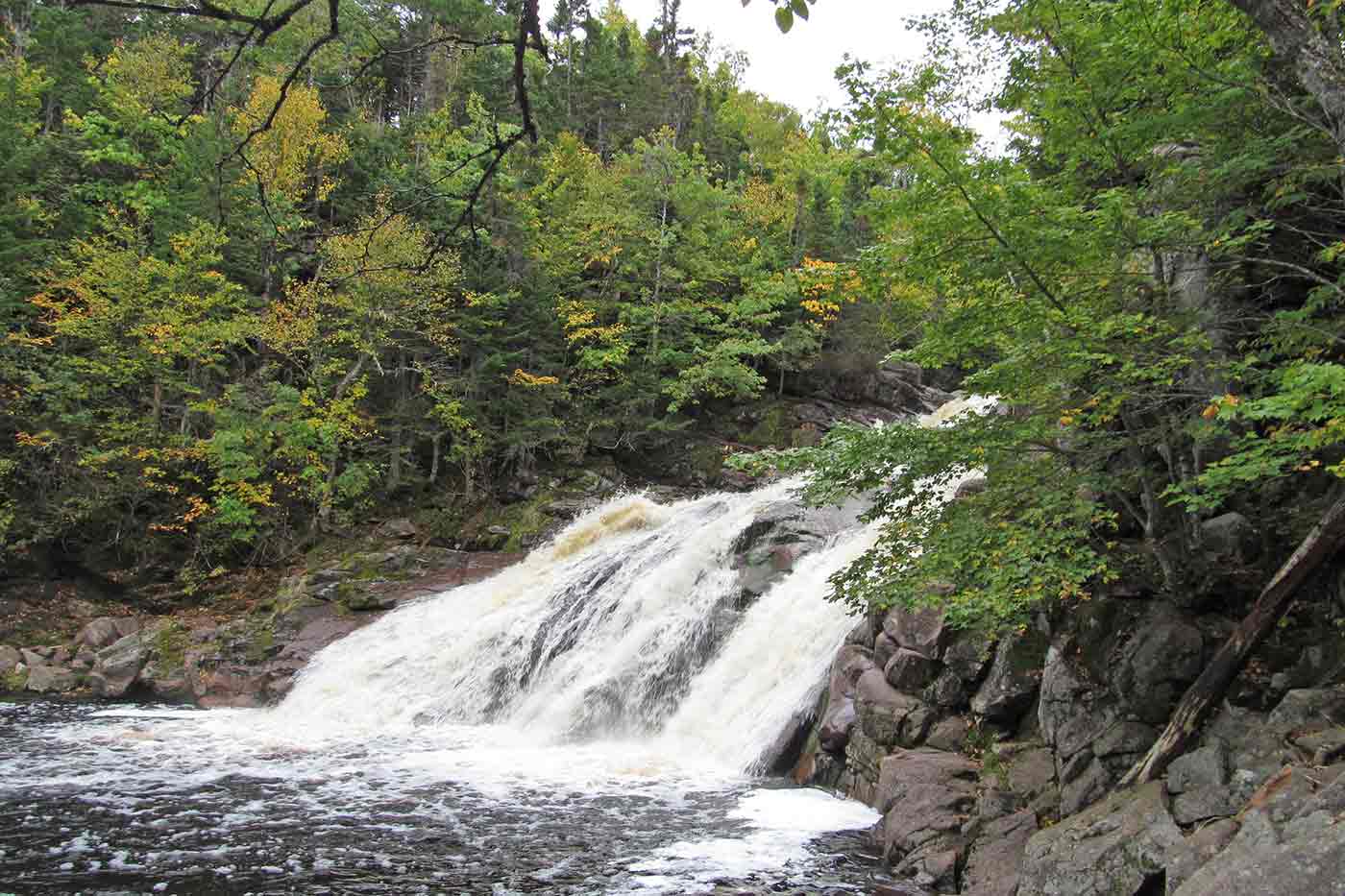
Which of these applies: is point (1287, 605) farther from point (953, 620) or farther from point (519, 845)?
point (519, 845)

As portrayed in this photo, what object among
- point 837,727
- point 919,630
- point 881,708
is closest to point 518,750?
point 837,727

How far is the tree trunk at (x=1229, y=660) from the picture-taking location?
646cm

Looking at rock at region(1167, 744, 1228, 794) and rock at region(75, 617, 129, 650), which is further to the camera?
rock at region(75, 617, 129, 650)

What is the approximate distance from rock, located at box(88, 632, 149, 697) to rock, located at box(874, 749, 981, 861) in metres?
15.0

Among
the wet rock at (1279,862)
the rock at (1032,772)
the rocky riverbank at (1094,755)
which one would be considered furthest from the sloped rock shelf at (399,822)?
the wet rock at (1279,862)

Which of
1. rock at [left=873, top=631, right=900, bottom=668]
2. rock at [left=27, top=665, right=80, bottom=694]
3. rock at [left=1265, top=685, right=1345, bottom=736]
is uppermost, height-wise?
rock at [left=1265, top=685, right=1345, bottom=736]

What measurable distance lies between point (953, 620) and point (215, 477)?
20.6m

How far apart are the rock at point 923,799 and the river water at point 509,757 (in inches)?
14.6

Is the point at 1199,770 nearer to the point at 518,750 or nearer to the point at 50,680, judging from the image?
the point at 518,750

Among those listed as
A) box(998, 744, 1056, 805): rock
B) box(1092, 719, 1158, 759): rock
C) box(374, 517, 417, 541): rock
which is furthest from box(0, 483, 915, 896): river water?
box(374, 517, 417, 541): rock

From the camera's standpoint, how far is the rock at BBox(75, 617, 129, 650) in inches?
699

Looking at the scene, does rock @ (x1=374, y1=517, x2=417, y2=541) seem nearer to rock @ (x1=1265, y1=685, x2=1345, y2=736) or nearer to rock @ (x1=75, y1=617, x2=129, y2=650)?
rock @ (x1=75, y1=617, x2=129, y2=650)

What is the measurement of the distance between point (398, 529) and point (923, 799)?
16.8 meters

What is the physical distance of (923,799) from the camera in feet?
26.5
